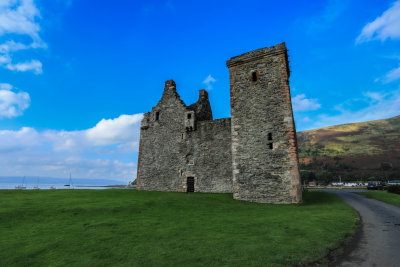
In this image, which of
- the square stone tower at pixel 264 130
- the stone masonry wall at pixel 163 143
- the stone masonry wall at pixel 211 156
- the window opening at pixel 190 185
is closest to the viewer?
the square stone tower at pixel 264 130

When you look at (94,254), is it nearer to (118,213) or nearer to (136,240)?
(136,240)

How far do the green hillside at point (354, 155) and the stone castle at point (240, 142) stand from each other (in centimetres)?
6451

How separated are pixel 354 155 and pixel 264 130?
5336 inches

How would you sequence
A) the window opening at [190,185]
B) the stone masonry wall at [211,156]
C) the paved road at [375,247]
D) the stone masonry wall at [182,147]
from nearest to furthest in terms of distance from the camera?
the paved road at [375,247] < the stone masonry wall at [211,156] < the stone masonry wall at [182,147] < the window opening at [190,185]

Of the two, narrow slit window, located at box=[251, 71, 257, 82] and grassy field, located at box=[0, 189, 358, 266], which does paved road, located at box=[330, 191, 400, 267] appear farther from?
narrow slit window, located at box=[251, 71, 257, 82]

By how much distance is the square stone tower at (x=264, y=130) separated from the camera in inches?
643

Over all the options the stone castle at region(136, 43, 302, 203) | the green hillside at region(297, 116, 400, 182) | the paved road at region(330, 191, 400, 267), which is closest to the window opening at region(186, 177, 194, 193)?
the stone castle at region(136, 43, 302, 203)

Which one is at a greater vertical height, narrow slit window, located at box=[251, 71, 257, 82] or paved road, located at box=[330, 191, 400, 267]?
narrow slit window, located at box=[251, 71, 257, 82]

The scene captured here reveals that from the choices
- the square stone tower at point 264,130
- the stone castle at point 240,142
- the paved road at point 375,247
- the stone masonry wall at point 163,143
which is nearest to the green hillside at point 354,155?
the stone castle at point 240,142

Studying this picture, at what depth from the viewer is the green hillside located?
3314 inches

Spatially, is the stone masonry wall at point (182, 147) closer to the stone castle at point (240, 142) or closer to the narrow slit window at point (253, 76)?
the stone castle at point (240, 142)

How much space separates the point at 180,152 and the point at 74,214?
15.0 m

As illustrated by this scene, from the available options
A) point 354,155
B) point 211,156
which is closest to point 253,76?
point 211,156

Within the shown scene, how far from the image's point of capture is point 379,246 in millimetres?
6797
